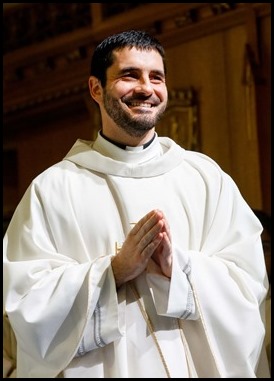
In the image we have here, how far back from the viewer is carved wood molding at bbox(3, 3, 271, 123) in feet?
18.3

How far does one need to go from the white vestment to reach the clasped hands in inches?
1.0

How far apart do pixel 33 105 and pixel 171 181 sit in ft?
12.3

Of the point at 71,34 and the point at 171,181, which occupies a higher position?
the point at 71,34

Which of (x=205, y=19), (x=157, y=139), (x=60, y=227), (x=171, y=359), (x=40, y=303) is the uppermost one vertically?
(x=205, y=19)

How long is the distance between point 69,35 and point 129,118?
3.66 m

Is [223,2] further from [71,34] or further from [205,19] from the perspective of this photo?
[71,34]

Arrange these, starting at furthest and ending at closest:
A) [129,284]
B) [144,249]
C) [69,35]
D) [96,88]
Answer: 1. [69,35]
2. [96,88]
3. [129,284]
4. [144,249]

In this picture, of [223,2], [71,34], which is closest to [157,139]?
[223,2]

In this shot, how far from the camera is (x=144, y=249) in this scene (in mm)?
2352

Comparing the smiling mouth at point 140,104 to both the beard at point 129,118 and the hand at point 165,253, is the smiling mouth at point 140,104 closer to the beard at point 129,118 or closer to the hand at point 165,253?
the beard at point 129,118

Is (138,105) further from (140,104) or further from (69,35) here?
(69,35)

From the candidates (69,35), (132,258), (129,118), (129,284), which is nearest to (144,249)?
(132,258)

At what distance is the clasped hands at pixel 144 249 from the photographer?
2332 mm

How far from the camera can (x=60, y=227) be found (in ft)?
8.31
